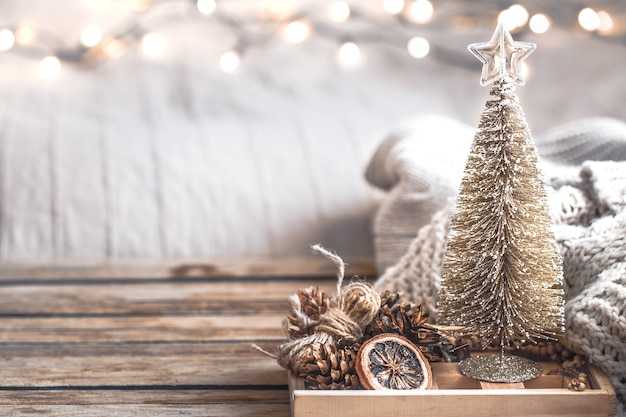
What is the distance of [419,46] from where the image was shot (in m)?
2.02

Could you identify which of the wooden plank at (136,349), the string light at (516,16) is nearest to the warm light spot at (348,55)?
the string light at (516,16)

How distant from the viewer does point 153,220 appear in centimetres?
164

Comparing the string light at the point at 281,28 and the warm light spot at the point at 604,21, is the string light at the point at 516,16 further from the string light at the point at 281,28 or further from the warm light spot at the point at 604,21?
the warm light spot at the point at 604,21

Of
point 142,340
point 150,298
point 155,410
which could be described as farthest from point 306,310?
point 150,298

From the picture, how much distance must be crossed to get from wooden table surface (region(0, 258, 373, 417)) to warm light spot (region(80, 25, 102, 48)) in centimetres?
65

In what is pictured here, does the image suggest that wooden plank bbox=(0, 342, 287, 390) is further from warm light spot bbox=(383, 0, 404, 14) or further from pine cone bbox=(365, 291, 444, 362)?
warm light spot bbox=(383, 0, 404, 14)

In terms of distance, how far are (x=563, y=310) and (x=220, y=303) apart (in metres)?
0.62

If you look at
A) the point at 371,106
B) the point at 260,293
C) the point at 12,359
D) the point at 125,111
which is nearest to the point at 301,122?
the point at 371,106

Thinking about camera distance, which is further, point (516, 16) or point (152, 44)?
point (516, 16)

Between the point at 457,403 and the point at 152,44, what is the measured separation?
140 centimetres

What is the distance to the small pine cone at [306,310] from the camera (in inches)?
34.9

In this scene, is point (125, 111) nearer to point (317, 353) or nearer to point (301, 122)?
point (301, 122)

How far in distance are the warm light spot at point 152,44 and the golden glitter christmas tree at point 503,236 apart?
49.8 inches

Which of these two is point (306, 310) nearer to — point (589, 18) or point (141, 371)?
point (141, 371)
